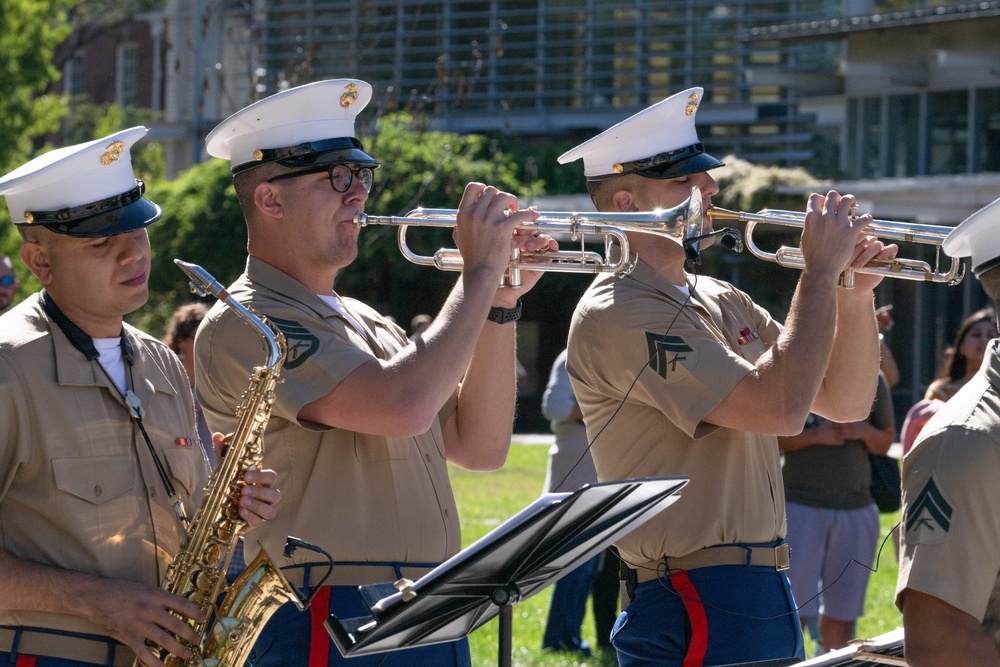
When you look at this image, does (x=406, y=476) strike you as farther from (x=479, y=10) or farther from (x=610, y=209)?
(x=479, y=10)

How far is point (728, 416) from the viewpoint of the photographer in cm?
367

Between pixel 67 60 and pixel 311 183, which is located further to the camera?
pixel 67 60

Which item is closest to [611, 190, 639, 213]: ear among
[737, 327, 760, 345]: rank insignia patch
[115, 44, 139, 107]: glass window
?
[737, 327, 760, 345]: rank insignia patch

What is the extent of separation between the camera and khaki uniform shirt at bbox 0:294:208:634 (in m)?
2.98

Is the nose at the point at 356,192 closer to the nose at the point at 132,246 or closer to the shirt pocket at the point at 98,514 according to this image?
the nose at the point at 132,246

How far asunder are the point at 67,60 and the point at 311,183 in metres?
33.6

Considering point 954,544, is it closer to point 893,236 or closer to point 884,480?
point 893,236

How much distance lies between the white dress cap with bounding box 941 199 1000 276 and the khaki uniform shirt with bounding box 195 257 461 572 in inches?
55.6

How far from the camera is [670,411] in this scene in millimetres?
3738

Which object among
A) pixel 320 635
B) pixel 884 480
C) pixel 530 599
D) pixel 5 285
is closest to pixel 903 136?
pixel 530 599

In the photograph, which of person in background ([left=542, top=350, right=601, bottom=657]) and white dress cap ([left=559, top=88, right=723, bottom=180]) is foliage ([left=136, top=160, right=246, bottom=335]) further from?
white dress cap ([left=559, top=88, right=723, bottom=180])

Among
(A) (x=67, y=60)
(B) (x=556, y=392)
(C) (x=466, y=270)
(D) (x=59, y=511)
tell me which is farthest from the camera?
(A) (x=67, y=60)

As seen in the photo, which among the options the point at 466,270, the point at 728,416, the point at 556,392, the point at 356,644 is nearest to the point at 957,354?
the point at 556,392

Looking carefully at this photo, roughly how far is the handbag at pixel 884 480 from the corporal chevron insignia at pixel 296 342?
173 inches
